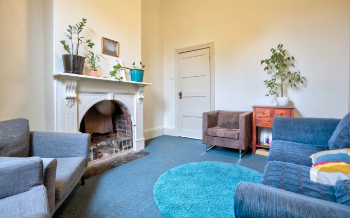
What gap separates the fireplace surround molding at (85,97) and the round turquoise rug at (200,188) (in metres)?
1.33

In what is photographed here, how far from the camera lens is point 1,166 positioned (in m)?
0.80

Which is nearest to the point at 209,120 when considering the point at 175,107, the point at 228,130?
the point at 228,130

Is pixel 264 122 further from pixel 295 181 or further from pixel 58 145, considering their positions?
pixel 58 145

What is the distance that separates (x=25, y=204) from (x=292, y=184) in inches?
56.4

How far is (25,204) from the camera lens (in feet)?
2.53

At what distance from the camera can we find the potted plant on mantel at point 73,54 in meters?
2.04

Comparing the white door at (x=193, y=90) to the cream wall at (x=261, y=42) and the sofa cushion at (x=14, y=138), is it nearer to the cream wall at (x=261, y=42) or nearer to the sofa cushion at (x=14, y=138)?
the cream wall at (x=261, y=42)

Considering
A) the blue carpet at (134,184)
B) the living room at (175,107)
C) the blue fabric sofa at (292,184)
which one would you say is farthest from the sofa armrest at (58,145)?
the blue fabric sofa at (292,184)

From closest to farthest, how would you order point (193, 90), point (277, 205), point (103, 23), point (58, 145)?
point (277, 205), point (58, 145), point (103, 23), point (193, 90)

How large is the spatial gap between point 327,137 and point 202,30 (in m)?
3.15

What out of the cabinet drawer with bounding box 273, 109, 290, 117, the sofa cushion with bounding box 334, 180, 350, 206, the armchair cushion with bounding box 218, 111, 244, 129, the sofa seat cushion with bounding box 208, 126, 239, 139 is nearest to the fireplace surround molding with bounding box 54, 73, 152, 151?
the sofa seat cushion with bounding box 208, 126, 239, 139

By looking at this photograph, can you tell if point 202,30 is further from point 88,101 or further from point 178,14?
point 88,101

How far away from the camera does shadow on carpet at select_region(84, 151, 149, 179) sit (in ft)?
7.12

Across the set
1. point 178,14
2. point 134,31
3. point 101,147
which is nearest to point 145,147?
point 101,147
